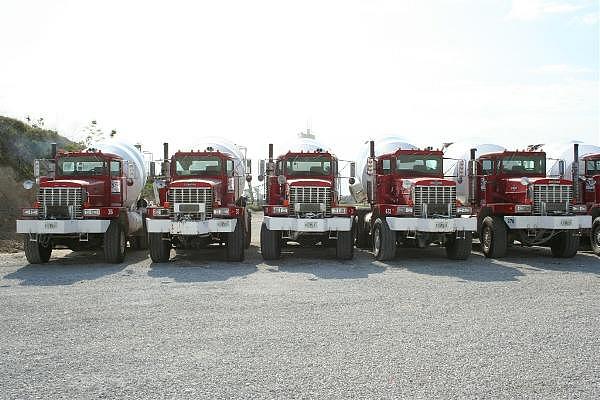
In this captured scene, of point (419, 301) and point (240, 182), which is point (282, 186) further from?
point (419, 301)

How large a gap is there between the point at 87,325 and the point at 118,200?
827 cm

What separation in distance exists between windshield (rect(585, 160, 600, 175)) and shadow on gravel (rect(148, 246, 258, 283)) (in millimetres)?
10064

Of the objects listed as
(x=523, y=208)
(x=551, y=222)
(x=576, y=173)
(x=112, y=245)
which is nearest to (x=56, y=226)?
(x=112, y=245)

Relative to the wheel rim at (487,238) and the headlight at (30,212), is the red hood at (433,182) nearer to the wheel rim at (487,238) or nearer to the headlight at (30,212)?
the wheel rim at (487,238)

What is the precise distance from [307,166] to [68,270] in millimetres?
6537

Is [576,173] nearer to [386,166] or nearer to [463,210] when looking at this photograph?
[463,210]

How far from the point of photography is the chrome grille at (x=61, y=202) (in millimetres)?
13500

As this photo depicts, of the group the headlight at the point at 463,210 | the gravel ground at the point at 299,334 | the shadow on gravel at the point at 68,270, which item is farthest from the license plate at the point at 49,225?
the headlight at the point at 463,210

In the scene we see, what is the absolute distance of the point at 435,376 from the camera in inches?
207

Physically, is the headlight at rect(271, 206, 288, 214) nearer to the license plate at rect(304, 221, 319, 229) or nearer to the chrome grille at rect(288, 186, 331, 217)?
the chrome grille at rect(288, 186, 331, 217)

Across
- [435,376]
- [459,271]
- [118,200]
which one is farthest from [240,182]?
[435,376]

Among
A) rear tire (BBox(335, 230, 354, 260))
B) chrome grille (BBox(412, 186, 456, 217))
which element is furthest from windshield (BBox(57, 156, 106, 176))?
chrome grille (BBox(412, 186, 456, 217))

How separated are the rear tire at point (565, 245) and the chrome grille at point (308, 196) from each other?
6.24 meters

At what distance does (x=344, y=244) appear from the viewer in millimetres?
13930
